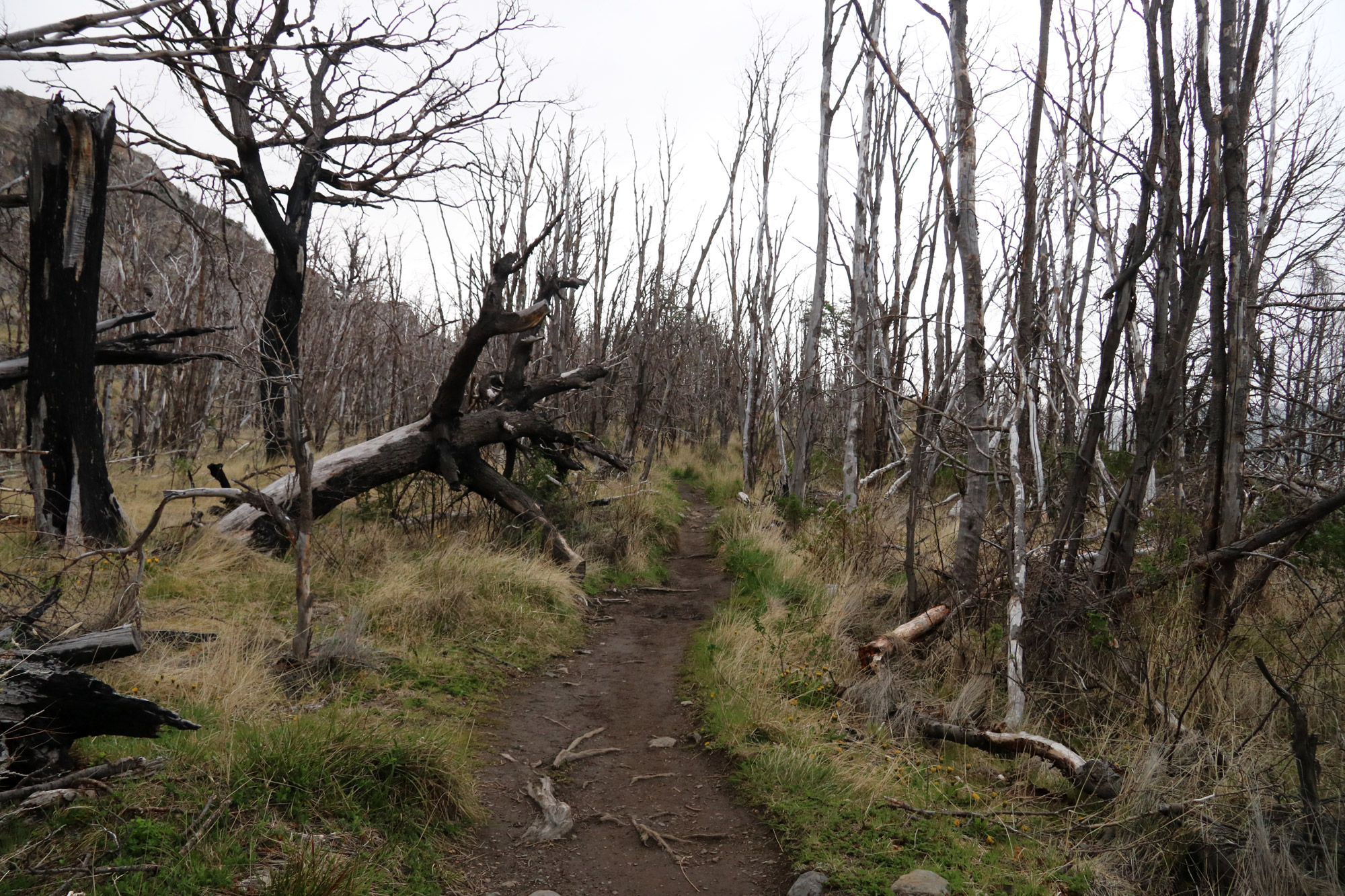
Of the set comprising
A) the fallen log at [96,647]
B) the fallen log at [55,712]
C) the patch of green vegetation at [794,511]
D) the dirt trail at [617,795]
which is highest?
the patch of green vegetation at [794,511]

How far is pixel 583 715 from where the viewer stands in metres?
5.55

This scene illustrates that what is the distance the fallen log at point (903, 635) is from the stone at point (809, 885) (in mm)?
2195

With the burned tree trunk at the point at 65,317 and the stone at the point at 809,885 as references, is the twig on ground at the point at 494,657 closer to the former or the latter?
the burned tree trunk at the point at 65,317

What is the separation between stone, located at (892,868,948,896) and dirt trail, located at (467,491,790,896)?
0.50 m

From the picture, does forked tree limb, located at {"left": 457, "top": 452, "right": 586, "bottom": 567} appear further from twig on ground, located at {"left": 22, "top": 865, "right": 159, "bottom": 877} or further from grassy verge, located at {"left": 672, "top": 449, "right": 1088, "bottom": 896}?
twig on ground, located at {"left": 22, "top": 865, "right": 159, "bottom": 877}

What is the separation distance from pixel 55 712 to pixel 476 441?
19.2 ft

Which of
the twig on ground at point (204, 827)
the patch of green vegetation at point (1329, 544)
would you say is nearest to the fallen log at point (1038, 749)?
the patch of green vegetation at point (1329, 544)

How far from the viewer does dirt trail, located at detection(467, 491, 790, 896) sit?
3623mm

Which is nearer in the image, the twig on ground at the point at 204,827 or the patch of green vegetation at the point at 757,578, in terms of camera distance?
the twig on ground at the point at 204,827

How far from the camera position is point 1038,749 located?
443 centimetres

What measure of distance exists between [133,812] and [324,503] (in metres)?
5.01

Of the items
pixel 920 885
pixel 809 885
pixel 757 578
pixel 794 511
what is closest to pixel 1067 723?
pixel 920 885

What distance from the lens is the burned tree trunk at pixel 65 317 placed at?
6270 mm

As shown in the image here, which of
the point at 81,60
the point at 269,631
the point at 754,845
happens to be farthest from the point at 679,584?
the point at 81,60
